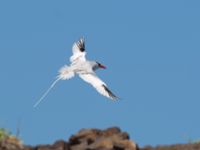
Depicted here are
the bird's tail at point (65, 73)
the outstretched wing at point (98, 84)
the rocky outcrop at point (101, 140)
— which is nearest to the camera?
the rocky outcrop at point (101, 140)

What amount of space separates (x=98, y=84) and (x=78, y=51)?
4235 mm

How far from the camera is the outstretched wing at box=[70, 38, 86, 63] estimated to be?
23641 millimetres

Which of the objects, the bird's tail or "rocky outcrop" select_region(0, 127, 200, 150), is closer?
"rocky outcrop" select_region(0, 127, 200, 150)

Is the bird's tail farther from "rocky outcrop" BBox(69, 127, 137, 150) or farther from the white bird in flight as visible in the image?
"rocky outcrop" BBox(69, 127, 137, 150)

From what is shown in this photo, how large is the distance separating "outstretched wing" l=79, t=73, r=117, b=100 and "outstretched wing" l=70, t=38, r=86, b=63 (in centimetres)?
217

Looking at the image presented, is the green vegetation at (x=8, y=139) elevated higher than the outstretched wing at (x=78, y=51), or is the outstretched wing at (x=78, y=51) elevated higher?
the outstretched wing at (x=78, y=51)

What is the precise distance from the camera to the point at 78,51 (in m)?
24.7

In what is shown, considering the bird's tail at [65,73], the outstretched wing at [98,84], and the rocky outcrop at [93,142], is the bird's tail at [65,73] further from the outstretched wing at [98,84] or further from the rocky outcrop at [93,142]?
the rocky outcrop at [93,142]

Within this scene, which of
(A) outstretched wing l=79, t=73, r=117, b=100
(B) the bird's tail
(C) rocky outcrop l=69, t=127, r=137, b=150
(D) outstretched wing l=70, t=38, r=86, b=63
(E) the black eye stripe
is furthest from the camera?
(E) the black eye stripe

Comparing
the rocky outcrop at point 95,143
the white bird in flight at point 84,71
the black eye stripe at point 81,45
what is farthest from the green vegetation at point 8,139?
the black eye stripe at point 81,45

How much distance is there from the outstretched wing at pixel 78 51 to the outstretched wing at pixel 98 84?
85.4 inches

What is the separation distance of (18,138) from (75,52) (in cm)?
924

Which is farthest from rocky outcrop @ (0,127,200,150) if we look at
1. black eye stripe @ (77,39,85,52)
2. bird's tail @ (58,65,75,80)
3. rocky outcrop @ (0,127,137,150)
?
black eye stripe @ (77,39,85,52)

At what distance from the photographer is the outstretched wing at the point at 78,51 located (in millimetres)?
23641
